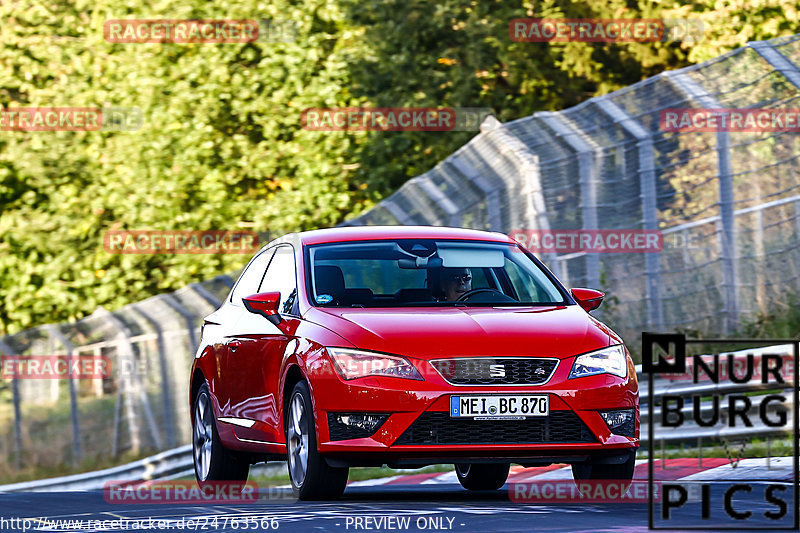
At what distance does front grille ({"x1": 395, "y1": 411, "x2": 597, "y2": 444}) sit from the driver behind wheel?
1.44 metres

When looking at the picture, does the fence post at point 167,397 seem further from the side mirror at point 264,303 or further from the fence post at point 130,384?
the side mirror at point 264,303

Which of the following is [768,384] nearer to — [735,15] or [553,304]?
[553,304]

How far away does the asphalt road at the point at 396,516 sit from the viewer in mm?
8484

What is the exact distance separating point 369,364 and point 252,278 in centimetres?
273

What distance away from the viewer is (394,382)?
906 cm

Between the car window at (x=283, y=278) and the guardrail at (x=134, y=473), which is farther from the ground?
the car window at (x=283, y=278)

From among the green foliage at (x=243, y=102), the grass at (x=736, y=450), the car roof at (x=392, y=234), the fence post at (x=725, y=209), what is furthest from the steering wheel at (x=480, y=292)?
the green foliage at (x=243, y=102)

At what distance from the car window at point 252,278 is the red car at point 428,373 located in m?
0.76

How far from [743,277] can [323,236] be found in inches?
283

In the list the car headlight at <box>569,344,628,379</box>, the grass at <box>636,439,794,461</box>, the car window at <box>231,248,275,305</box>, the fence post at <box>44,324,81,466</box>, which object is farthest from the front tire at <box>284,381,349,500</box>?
the fence post at <box>44,324,81,466</box>

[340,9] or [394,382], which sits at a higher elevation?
[340,9]

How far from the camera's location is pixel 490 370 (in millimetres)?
9117

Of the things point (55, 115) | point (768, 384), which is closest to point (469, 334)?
point (768, 384)

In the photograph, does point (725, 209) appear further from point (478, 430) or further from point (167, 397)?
point (478, 430)
